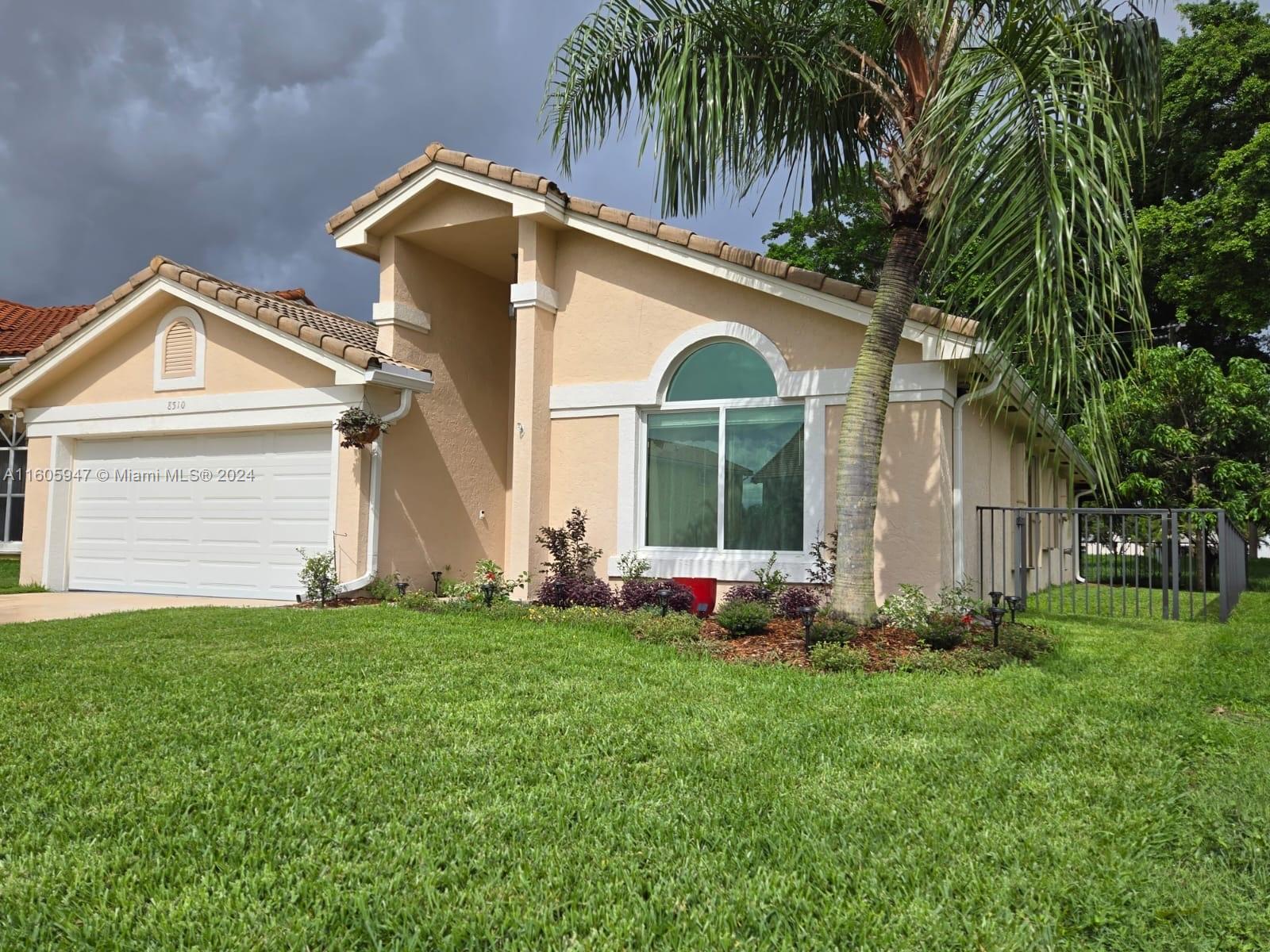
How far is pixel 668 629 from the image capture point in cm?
807

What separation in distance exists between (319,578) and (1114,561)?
968 centimetres

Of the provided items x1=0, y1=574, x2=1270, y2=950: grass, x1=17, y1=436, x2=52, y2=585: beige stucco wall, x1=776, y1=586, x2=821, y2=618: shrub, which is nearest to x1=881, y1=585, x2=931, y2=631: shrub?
x1=776, y1=586, x2=821, y2=618: shrub

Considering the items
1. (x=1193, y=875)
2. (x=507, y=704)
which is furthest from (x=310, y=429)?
(x=1193, y=875)

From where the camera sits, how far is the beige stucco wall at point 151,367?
11906 millimetres

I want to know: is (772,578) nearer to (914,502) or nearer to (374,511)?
(914,502)

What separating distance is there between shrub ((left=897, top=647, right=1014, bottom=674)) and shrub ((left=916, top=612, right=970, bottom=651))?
0.56ft

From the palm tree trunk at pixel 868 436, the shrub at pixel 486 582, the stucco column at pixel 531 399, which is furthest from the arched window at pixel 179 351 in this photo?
the palm tree trunk at pixel 868 436

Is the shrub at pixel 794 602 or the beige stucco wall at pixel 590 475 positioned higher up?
the beige stucco wall at pixel 590 475

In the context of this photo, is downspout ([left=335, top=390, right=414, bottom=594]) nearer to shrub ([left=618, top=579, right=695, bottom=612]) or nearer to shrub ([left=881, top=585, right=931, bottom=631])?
→ shrub ([left=618, top=579, right=695, bottom=612])

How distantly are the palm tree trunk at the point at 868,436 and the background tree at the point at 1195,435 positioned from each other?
11603mm

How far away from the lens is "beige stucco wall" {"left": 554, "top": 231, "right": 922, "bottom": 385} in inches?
395

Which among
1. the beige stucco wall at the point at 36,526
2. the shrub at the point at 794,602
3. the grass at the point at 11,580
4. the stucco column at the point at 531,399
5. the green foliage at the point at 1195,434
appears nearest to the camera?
the shrub at the point at 794,602

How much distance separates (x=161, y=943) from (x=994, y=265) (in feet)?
22.6

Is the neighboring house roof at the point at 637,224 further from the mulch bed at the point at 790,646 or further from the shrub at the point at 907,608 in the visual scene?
the mulch bed at the point at 790,646
